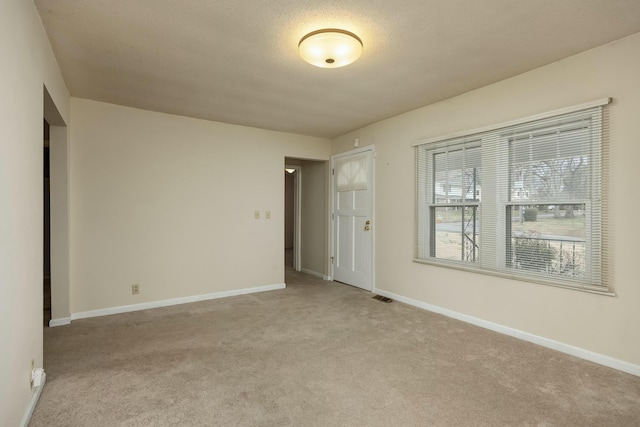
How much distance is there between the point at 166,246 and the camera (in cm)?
399

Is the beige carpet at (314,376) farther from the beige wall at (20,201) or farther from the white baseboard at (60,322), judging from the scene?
the beige wall at (20,201)

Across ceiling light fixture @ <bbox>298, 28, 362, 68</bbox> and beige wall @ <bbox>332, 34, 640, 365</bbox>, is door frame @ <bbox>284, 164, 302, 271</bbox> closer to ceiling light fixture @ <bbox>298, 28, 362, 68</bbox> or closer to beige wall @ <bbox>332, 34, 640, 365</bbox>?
beige wall @ <bbox>332, 34, 640, 365</bbox>

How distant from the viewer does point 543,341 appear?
9.04ft

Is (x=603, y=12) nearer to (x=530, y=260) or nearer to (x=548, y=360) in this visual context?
(x=530, y=260)

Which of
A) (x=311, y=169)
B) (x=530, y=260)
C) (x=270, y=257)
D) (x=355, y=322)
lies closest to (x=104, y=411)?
(x=355, y=322)

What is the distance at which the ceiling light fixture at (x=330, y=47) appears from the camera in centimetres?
214

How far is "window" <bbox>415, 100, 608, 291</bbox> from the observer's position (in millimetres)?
2547

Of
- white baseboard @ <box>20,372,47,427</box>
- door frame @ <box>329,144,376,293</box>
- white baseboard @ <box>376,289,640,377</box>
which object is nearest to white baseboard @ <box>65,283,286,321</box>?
door frame @ <box>329,144,376,293</box>

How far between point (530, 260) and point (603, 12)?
1938 mm

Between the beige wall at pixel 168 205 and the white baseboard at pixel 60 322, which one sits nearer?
the white baseboard at pixel 60 322

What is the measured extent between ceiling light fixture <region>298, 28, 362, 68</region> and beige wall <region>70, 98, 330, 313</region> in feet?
7.93

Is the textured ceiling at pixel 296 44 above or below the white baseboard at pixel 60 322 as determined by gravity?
above

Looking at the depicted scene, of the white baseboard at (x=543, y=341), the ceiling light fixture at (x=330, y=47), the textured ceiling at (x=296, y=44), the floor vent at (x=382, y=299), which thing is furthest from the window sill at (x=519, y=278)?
the ceiling light fixture at (x=330, y=47)

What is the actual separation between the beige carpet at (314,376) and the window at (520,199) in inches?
28.9
